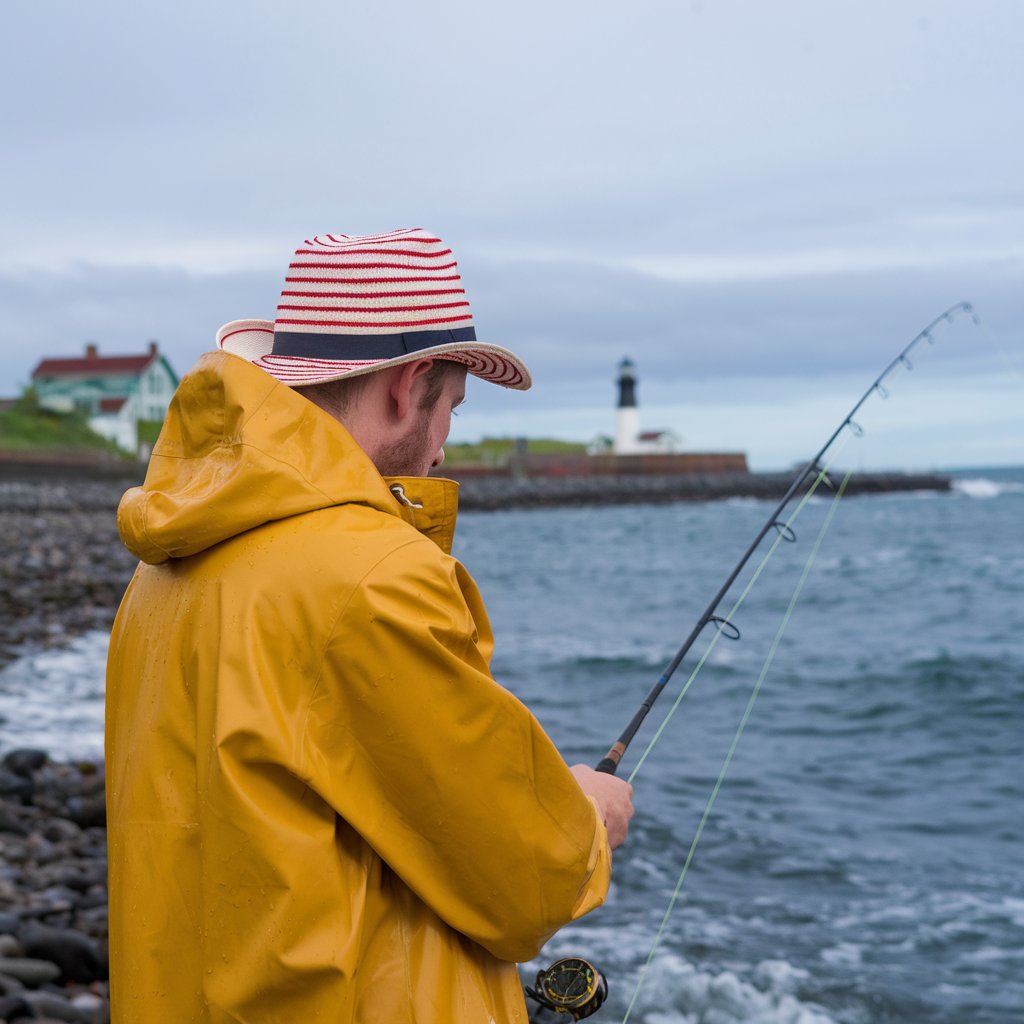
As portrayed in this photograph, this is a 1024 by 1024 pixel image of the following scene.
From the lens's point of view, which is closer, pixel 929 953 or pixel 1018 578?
pixel 929 953

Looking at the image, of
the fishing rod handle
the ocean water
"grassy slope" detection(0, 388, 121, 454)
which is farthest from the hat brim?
"grassy slope" detection(0, 388, 121, 454)

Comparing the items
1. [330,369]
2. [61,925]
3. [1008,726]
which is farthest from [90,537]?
[330,369]

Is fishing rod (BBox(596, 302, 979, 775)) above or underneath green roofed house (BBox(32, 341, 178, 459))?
underneath

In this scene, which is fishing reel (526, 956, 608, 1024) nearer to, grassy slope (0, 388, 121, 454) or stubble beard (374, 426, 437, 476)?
stubble beard (374, 426, 437, 476)

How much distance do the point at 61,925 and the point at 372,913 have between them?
4153 millimetres

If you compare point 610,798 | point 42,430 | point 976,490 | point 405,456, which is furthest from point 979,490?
point 405,456

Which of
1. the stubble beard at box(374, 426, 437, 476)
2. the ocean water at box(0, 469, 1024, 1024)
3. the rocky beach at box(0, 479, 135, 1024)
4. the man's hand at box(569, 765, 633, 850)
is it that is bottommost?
the ocean water at box(0, 469, 1024, 1024)

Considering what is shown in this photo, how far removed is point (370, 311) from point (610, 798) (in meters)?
0.85

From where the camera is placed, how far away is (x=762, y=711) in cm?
1224

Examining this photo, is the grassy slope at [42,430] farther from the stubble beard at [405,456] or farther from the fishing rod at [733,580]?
the stubble beard at [405,456]

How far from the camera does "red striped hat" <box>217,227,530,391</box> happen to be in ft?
5.73

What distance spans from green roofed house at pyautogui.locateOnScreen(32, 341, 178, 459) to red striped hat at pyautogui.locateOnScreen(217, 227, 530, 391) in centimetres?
5885

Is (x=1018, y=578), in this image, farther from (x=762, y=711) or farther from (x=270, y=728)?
(x=270, y=728)

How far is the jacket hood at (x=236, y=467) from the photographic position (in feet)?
5.10
